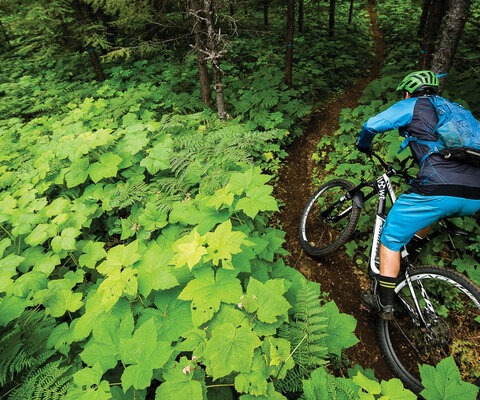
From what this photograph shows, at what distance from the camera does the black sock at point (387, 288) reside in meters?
3.39

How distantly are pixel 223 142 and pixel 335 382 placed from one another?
11.1ft

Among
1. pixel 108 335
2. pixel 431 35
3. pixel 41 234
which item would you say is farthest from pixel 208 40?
pixel 431 35

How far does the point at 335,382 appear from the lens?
1.73m

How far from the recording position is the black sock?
134 inches

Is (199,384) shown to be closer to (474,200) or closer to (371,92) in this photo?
(474,200)

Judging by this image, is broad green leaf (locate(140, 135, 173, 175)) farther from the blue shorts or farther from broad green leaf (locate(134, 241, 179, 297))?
the blue shorts

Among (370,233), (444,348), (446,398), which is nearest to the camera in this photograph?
(446,398)

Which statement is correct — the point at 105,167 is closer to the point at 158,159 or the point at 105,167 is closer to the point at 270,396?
the point at 158,159

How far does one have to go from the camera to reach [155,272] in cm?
227

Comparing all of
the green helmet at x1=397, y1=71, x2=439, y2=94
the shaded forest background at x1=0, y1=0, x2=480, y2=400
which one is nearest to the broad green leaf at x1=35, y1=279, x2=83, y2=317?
the shaded forest background at x1=0, y1=0, x2=480, y2=400

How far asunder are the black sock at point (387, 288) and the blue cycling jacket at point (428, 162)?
1.18 meters

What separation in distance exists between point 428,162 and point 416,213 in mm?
610

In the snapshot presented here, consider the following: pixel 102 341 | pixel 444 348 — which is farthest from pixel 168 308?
pixel 444 348

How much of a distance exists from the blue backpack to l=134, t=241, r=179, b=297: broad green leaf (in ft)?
10.3
